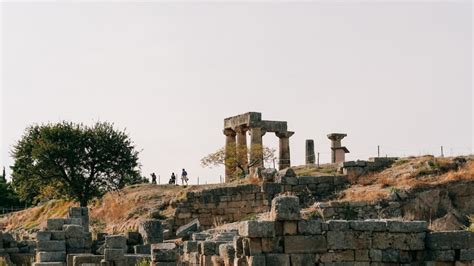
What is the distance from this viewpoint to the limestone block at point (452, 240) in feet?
51.2

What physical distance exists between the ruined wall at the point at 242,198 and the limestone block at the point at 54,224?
1029 centimetres

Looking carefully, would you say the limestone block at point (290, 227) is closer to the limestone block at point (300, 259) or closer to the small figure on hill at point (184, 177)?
the limestone block at point (300, 259)

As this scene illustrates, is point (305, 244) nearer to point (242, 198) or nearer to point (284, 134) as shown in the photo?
point (242, 198)

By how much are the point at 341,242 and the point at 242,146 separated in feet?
106

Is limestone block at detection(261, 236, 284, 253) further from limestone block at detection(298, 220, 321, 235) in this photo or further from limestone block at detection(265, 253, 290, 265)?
limestone block at detection(298, 220, 321, 235)

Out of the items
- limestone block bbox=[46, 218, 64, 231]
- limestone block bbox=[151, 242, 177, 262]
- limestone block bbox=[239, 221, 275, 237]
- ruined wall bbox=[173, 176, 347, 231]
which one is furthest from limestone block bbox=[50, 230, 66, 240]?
ruined wall bbox=[173, 176, 347, 231]

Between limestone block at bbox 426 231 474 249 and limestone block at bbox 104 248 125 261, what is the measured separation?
23.1ft

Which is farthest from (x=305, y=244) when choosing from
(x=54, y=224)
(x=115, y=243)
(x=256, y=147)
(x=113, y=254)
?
(x=256, y=147)

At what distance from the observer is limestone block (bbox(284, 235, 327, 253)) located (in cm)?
1532

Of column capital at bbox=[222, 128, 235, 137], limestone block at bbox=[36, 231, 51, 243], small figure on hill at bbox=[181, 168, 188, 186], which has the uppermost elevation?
column capital at bbox=[222, 128, 235, 137]

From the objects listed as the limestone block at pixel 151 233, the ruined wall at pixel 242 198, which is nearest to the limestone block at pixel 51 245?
the limestone block at pixel 151 233

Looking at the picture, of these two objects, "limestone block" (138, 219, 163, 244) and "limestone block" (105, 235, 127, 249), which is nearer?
"limestone block" (105, 235, 127, 249)

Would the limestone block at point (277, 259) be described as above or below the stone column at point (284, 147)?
below

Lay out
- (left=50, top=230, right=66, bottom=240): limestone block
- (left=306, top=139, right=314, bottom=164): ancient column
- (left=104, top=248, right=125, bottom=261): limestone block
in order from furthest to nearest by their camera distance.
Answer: (left=306, top=139, right=314, bottom=164): ancient column, (left=50, top=230, right=66, bottom=240): limestone block, (left=104, top=248, right=125, bottom=261): limestone block
